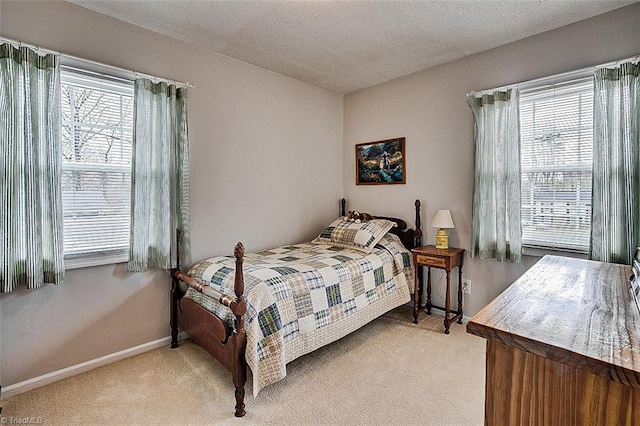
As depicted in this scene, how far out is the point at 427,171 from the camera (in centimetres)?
339

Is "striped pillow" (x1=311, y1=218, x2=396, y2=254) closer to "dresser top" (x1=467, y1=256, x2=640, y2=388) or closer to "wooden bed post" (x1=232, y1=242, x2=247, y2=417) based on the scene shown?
"wooden bed post" (x1=232, y1=242, x2=247, y2=417)

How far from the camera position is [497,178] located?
9.17 feet

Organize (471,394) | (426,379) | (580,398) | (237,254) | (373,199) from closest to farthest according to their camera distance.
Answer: (580,398), (237,254), (471,394), (426,379), (373,199)

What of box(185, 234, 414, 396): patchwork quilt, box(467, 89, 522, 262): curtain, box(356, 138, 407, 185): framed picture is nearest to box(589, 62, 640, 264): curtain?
box(467, 89, 522, 262): curtain

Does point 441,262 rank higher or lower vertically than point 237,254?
lower

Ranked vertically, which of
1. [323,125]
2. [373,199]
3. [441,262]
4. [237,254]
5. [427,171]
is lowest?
[441,262]

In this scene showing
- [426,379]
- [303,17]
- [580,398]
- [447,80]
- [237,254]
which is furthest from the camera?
[447,80]

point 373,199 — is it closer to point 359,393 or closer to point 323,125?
point 323,125

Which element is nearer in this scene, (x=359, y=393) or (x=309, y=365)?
(x=359, y=393)

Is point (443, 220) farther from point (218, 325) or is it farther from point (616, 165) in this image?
point (218, 325)

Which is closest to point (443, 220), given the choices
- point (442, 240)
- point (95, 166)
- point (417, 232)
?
point (442, 240)

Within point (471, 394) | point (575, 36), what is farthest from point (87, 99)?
point (575, 36)

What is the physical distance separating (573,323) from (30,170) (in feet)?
9.36

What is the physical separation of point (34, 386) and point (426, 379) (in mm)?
2619
